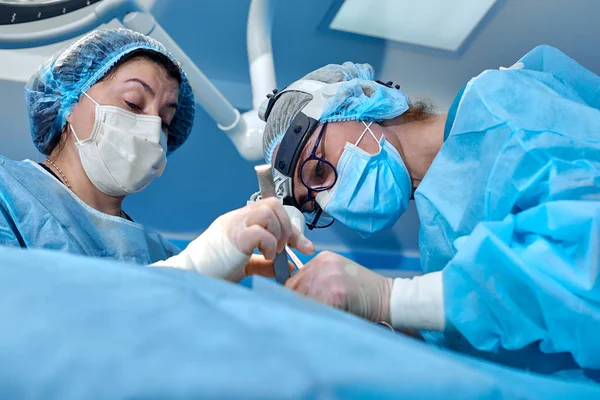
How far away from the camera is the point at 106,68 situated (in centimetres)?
143

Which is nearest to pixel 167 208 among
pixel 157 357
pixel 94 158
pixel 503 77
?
pixel 94 158

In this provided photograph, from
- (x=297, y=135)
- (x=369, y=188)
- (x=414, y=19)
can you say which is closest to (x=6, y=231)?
(x=297, y=135)

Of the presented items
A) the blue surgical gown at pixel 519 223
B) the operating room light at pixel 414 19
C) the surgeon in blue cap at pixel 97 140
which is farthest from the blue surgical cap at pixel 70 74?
the operating room light at pixel 414 19

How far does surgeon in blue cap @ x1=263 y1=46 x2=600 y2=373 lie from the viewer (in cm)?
80

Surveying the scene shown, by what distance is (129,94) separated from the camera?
4.61ft

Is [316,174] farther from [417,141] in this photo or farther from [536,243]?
[536,243]

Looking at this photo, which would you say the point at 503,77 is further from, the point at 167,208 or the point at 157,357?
the point at 167,208

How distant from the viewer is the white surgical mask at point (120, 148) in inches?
54.2

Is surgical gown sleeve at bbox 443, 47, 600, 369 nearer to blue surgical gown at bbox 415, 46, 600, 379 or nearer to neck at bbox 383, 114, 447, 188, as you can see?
blue surgical gown at bbox 415, 46, 600, 379

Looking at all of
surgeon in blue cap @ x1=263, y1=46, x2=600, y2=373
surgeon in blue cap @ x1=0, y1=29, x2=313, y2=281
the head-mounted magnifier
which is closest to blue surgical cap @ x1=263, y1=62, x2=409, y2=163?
the head-mounted magnifier

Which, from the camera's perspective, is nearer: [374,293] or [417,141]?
[374,293]

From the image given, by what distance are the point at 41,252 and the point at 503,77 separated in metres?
0.92

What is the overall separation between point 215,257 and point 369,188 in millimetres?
566

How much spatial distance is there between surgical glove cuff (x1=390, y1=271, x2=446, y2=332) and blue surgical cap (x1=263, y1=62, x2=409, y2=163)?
650 mm
